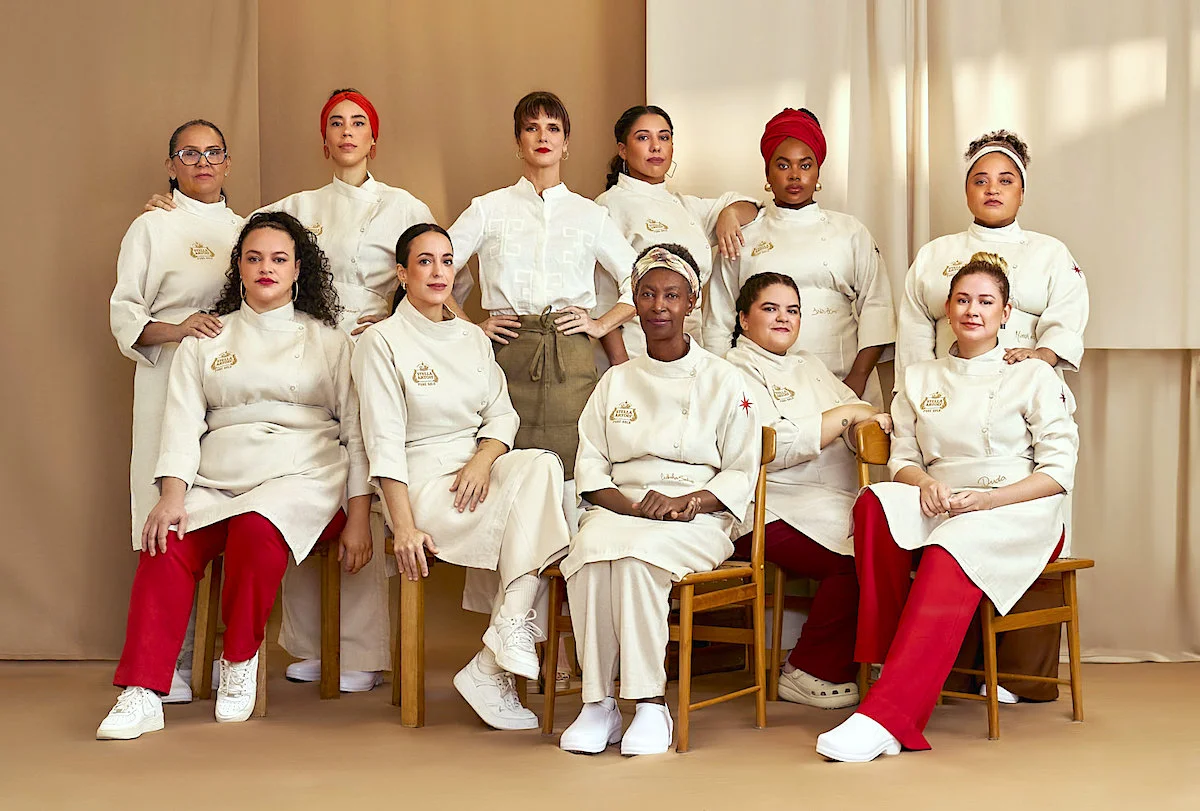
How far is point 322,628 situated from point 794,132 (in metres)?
2.04

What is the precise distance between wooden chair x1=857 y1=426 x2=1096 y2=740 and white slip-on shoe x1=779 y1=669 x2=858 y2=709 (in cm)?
4

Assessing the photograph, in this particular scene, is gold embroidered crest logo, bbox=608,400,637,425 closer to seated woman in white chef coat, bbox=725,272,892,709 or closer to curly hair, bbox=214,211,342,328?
seated woman in white chef coat, bbox=725,272,892,709

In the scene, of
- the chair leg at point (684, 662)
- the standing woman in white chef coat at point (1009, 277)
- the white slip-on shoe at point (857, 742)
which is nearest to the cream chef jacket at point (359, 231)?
the chair leg at point (684, 662)

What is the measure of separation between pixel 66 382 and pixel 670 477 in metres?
2.17

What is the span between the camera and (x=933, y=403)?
326cm

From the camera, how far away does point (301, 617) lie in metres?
3.66

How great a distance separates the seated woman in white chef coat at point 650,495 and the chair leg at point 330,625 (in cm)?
80

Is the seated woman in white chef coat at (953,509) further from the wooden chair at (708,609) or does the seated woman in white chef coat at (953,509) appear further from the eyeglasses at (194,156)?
the eyeglasses at (194,156)

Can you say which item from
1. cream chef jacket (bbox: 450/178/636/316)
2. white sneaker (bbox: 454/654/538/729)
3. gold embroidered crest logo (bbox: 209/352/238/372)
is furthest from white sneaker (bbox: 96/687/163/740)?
cream chef jacket (bbox: 450/178/636/316)

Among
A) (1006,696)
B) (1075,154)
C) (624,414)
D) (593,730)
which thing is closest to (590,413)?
(624,414)

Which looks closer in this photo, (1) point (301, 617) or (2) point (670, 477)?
(2) point (670, 477)

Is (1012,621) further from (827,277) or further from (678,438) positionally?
(827,277)

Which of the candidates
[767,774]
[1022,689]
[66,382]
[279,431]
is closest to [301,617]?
[279,431]

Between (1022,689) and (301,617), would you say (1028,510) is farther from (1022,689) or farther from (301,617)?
(301,617)
